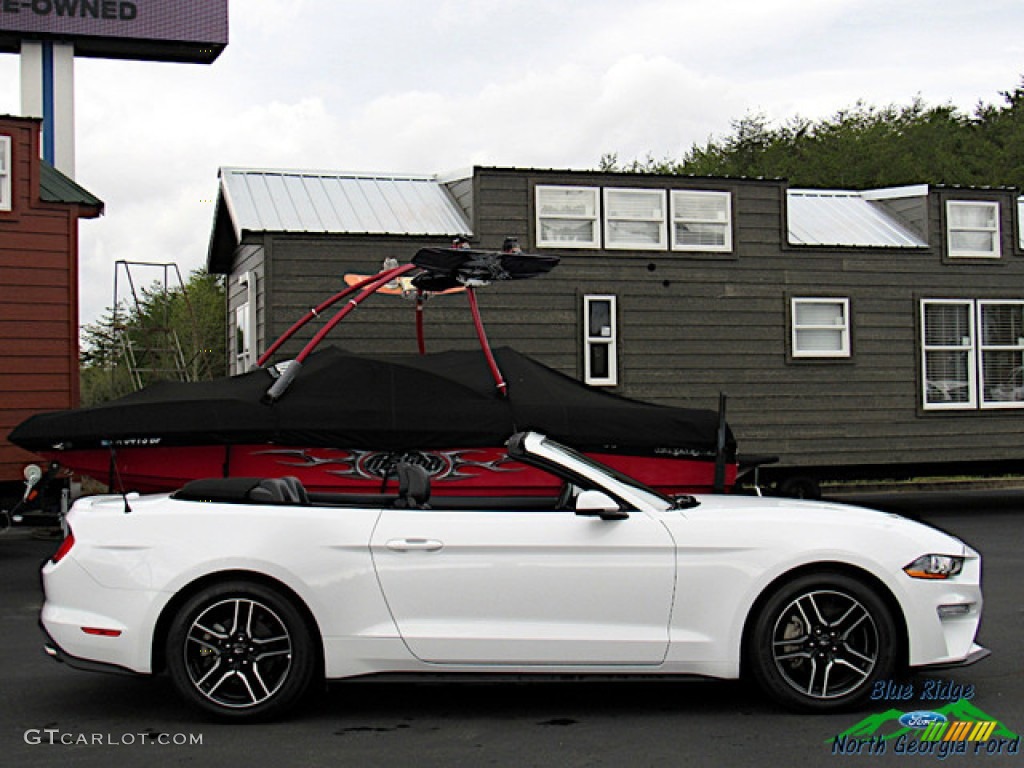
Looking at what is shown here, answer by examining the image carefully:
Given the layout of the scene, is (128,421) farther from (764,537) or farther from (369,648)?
(764,537)

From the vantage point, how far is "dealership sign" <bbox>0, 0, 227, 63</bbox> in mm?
26742

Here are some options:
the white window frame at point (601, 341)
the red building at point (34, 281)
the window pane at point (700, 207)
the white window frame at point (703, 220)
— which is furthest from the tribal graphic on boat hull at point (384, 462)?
the window pane at point (700, 207)

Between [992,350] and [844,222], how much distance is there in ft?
9.66

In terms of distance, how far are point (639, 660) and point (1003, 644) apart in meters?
3.30

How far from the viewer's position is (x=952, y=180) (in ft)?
145

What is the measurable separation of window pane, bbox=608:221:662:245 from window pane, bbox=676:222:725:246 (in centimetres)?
32

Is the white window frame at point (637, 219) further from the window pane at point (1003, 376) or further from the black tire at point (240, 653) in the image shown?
the black tire at point (240, 653)

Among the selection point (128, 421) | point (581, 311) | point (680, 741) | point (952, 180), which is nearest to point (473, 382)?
point (128, 421)

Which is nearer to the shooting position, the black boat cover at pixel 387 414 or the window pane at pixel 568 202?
the black boat cover at pixel 387 414

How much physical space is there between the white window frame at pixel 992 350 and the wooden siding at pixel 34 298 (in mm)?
12594

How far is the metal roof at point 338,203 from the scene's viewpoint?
16.5 metres

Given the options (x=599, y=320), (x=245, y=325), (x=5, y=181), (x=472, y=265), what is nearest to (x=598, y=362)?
(x=599, y=320)

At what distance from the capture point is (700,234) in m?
17.5

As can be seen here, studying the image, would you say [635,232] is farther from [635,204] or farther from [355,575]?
[355,575]
